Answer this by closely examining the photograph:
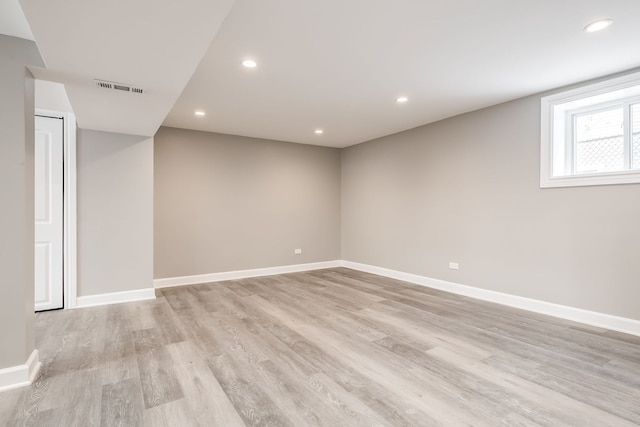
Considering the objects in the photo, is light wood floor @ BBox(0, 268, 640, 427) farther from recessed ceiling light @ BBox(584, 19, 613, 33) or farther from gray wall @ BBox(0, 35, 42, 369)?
recessed ceiling light @ BBox(584, 19, 613, 33)

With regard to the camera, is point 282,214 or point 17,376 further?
point 282,214

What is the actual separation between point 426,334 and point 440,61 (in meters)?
2.59

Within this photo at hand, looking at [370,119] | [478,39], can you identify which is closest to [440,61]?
[478,39]

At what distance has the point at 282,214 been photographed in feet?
20.0

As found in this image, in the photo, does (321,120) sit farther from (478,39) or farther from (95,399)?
(95,399)

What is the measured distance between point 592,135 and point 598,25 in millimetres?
1624

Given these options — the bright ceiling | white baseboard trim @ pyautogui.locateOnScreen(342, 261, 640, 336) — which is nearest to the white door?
the bright ceiling

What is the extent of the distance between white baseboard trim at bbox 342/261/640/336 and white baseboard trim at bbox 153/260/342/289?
1.64 metres

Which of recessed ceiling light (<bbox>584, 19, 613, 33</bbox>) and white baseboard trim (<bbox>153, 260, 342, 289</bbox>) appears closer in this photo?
→ recessed ceiling light (<bbox>584, 19, 613, 33</bbox>)

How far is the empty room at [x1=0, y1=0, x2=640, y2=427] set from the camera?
1.95 m

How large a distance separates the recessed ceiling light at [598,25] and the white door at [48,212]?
211 inches

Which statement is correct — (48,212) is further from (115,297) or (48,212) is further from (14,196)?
(14,196)

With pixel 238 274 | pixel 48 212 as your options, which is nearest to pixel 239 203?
pixel 238 274

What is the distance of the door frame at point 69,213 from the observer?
3.74m
